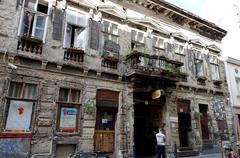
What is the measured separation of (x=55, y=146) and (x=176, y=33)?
10113mm

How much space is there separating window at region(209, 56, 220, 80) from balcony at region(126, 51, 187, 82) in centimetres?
479

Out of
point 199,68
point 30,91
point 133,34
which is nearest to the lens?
point 30,91

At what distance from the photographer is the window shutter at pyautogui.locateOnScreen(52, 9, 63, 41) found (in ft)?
28.8

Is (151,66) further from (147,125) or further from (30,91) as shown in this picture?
(30,91)

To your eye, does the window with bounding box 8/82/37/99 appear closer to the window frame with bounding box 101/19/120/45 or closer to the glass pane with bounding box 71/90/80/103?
the glass pane with bounding box 71/90/80/103

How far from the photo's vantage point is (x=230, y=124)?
14070 mm

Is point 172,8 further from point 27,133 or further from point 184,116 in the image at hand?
point 27,133

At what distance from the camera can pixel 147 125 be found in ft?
39.1

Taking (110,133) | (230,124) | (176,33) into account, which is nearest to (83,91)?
(110,133)

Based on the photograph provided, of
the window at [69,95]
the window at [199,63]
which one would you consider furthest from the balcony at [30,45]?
the window at [199,63]

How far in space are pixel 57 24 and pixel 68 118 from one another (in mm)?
4277

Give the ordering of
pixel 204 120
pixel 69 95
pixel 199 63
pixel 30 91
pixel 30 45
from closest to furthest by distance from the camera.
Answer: pixel 30 91
pixel 30 45
pixel 69 95
pixel 204 120
pixel 199 63

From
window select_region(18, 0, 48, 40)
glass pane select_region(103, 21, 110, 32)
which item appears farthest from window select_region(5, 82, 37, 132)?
glass pane select_region(103, 21, 110, 32)

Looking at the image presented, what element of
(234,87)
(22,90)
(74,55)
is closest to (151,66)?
(74,55)
